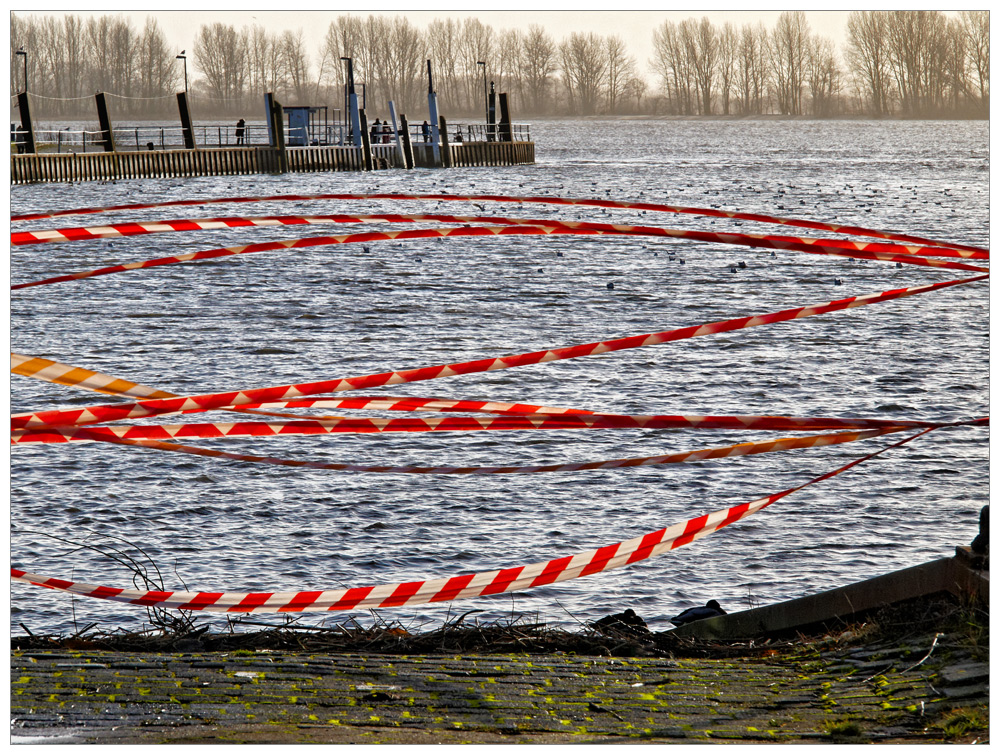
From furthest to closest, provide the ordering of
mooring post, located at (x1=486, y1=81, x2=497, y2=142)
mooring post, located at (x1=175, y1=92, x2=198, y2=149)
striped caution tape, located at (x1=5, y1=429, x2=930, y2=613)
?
1. mooring post, located at (x1=486, y1=81, x2=497, y2=142)
2. mooring post, located at (x1=175, y1=92, x2=198, y2=149)
3. striped caution tape, located at (x1=5, y1=429, x2=930, y2=613)

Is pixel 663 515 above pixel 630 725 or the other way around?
the other way around

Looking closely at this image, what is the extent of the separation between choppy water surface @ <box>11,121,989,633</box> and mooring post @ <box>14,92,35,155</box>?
10407mm

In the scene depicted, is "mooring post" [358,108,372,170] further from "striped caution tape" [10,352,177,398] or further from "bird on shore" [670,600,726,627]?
"striped caution tape" [10,352,177,398]

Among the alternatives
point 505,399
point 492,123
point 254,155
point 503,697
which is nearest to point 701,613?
point 503,697

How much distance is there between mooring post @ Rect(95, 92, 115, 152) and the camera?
139ft

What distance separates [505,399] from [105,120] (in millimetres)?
36373

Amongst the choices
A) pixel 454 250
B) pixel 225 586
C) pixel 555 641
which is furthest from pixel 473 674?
pixel 454 250

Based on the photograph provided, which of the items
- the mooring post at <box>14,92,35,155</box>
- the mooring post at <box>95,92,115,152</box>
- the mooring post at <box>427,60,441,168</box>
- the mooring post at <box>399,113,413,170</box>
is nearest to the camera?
the mooring post at <box>14,92,35,155</box>

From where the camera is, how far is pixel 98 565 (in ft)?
30.3

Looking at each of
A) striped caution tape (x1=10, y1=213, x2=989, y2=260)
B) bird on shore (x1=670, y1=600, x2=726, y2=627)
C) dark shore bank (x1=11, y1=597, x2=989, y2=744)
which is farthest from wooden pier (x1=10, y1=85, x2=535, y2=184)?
striped caution tape (x1=10, y1=213, x2=989, y2=260)

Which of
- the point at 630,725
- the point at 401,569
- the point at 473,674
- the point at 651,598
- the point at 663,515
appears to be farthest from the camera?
the point at 663,515

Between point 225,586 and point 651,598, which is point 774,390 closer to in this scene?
point 651,598

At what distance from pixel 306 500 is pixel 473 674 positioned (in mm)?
6339

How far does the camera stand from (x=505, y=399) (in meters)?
14.3
